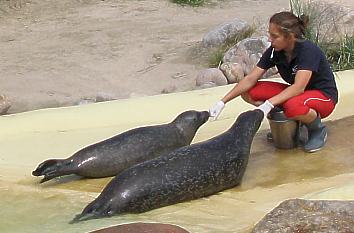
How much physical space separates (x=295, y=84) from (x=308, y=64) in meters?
0.17

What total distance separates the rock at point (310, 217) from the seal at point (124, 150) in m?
1.54

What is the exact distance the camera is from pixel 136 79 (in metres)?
11.4

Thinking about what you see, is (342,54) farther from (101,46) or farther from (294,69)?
(101,46)

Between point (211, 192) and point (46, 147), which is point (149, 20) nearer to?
point (46, 147)

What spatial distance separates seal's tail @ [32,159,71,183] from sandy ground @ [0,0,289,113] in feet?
14.5

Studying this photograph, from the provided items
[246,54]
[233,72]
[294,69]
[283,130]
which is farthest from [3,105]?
[294,69]

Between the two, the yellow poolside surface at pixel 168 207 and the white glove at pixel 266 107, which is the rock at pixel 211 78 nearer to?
the yellow poolside surface at pixel 168 207

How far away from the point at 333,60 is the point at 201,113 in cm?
422

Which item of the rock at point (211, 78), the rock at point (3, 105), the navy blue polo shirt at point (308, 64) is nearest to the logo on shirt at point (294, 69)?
the navy blue polo shirt at point (308, 64)

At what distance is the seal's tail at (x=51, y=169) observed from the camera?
5.61 metres

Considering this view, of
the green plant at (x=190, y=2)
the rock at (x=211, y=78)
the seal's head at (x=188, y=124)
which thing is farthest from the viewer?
the green plant at (x=190, y=2)

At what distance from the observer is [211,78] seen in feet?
34.0

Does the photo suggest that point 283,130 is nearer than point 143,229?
No


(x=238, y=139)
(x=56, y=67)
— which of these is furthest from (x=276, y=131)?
(x=56, y=67)
